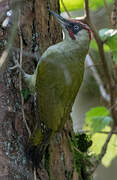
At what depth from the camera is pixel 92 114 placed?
140 inches

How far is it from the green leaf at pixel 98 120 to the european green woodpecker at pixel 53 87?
0.83 m

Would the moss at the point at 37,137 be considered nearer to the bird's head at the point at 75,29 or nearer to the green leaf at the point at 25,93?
the green leaf at the point at 25,93

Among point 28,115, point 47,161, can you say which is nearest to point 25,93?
point 28,115

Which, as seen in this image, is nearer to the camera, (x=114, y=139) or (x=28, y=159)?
(x=28, y=159)

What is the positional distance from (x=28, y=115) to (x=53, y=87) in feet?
0.87

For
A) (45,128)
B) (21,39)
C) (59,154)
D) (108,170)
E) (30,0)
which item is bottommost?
(108,170)

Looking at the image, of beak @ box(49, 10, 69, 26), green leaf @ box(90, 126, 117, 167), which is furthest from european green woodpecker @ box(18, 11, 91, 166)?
green leaf @ box(90, 126, 117, 167)

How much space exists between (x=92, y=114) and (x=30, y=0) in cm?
152

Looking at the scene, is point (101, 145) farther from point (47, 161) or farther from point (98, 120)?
point (47, 161)

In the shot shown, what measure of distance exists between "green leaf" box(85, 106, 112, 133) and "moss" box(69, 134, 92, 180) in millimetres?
300

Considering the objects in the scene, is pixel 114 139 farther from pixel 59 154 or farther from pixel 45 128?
pixel 45 128

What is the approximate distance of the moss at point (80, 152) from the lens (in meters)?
2.70

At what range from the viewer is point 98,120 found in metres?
3.28

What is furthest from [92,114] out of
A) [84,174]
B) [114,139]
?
[84,174]
